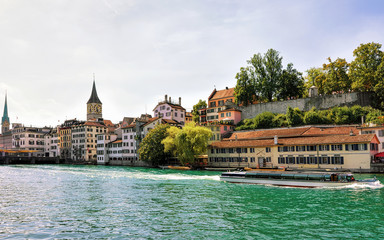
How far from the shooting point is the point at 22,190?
38.2 metres

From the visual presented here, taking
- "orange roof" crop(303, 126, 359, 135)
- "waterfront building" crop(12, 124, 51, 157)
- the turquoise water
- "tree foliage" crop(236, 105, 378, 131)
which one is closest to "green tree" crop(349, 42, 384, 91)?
"tree foliage" crop(236, 105, 378, 131)

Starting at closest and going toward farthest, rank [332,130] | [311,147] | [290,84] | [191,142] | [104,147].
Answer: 1. [311,147]
2. [332,130]
3. [191,142]
4. [290,84]
5. [104,147]

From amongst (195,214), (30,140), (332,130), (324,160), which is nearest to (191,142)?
(324,160)

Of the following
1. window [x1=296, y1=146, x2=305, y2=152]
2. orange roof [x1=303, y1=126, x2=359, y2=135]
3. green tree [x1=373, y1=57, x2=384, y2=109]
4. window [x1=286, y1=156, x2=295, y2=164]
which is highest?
green tree [x1=373, y1=57, x2=384, y2=109]

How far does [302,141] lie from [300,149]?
1.48 m

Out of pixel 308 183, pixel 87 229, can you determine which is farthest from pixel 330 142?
pixel 87 229

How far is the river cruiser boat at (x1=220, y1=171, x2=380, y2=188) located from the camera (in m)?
36.8

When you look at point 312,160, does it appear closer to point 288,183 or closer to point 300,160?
point 300,160

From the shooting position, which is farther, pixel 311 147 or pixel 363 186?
pixel 311 147

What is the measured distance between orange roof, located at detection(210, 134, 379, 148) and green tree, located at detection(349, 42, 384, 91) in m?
18.5

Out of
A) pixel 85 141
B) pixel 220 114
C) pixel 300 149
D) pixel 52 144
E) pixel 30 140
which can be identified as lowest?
pixel 300 149

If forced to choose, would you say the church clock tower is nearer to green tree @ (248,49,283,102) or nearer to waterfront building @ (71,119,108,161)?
waterfront building @ (71,119,108,161)

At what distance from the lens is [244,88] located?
280 feet

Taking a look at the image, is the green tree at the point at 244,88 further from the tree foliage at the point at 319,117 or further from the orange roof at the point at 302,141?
the orange roof at the point at 302,141
